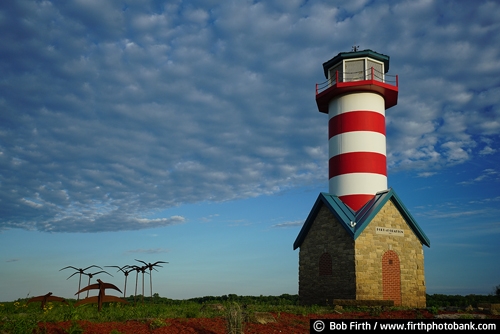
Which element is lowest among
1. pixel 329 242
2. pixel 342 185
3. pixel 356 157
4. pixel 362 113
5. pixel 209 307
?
pixel 209 307

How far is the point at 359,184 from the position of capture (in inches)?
1032

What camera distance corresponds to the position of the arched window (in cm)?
2456

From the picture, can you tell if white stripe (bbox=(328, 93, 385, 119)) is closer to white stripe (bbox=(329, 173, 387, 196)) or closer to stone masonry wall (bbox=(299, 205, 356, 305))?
white stripe (bbox=(329, 173, 387, 196))

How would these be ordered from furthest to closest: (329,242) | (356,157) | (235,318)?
(356,157), (329,242), (235,318)

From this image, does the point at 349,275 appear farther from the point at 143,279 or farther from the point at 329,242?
the point at 143,279

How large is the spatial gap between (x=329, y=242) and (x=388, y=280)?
3701 mm

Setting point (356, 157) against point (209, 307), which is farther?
point (356, 157)

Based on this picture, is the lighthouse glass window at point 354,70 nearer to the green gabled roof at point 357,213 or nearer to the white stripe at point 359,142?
the white stripe at point 359,142

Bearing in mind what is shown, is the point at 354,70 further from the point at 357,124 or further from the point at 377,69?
the point at 357,124

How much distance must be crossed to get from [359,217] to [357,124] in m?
6.13

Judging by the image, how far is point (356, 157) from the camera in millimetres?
26625

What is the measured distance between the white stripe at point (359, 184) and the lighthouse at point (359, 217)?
0.06m

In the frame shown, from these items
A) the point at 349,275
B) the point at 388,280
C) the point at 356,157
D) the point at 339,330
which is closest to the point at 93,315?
the point at 339,330

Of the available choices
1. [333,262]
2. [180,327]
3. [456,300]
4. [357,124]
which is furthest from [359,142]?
[180,327]
